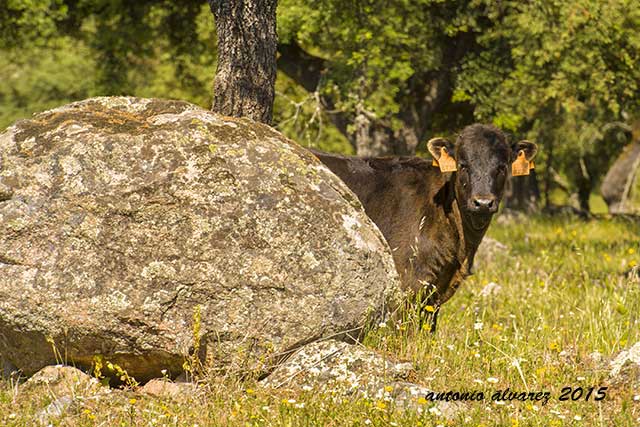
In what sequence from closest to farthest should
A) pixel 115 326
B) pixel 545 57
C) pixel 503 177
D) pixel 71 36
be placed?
pixel 115 326, pixel 503 177, pixel 545 57, pixel 71 36

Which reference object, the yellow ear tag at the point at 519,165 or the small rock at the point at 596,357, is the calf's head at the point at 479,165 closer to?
the yellow ear tag at the point at 519,165

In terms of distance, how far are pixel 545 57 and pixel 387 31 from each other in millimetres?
2966

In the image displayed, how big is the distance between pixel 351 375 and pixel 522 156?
3.57 m

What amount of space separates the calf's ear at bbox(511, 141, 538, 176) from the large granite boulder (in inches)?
101

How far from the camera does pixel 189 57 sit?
58.3ft

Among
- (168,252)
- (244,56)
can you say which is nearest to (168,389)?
(168,252)

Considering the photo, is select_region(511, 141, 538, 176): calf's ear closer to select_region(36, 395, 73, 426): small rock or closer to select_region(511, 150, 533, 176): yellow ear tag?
select_region(511, 150, 533, 176): yellow ear tag

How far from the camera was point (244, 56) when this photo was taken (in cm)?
800

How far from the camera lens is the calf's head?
7766mm

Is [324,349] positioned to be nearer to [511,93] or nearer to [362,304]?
[362,304]

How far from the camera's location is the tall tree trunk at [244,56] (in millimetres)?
7941

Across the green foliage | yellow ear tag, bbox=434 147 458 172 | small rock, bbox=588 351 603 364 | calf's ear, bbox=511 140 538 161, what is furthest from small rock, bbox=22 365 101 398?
the green foliage

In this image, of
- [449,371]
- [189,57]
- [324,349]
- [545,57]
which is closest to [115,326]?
[324,349]

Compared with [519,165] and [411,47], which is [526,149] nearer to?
[519,165]
